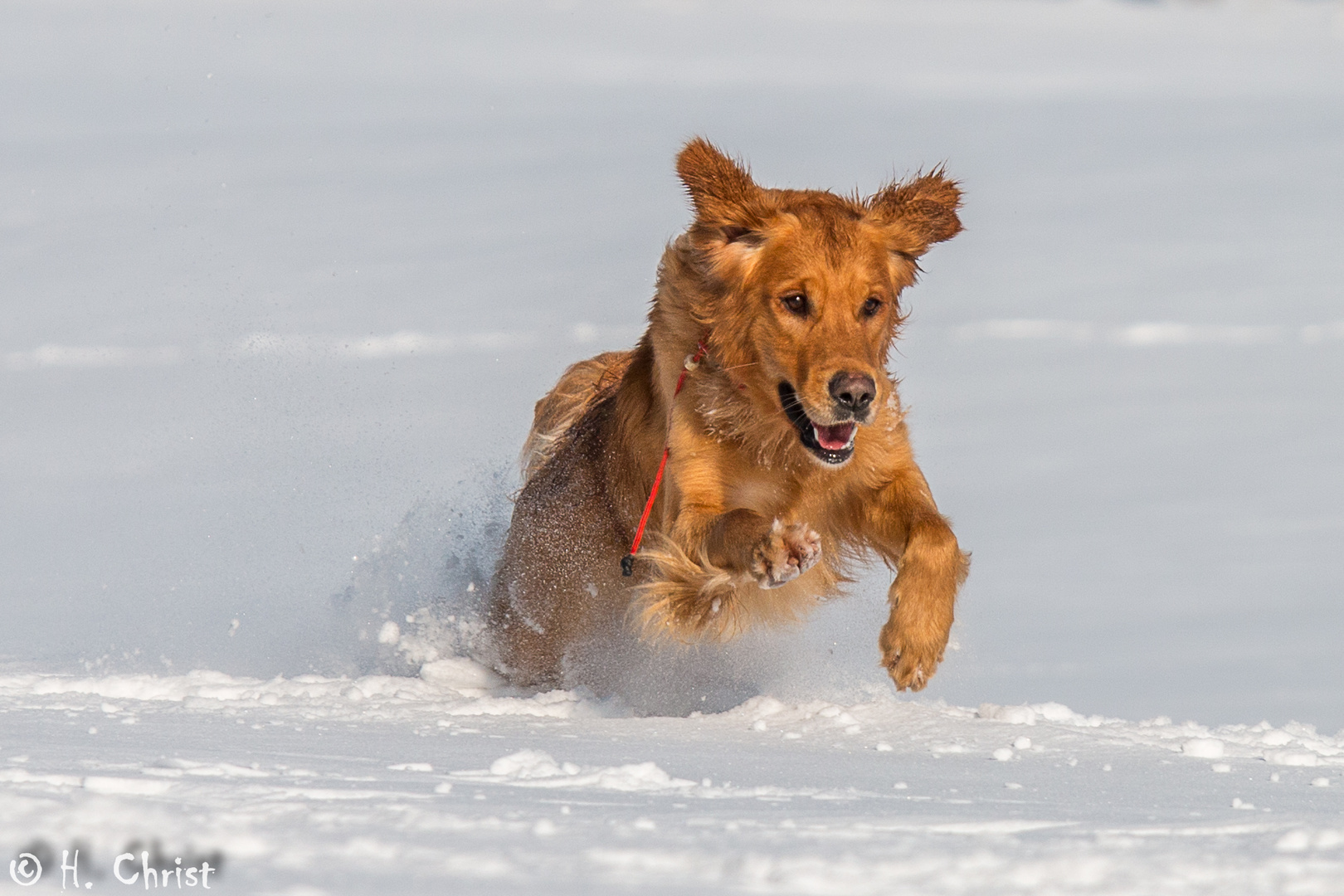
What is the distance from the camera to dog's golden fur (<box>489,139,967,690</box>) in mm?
3801

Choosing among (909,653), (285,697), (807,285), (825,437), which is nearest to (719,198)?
(807,285)

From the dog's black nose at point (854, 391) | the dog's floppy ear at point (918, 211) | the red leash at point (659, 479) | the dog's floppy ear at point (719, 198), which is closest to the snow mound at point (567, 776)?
the dog's black nose at point (854, 391)

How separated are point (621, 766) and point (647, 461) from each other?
1.63 m

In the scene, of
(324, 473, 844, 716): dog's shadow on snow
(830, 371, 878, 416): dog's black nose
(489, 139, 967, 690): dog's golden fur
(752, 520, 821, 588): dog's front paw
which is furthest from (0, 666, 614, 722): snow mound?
(830, 371, 878, 416): dog's black nose

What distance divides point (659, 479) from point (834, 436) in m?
0.61

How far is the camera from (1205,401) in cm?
877

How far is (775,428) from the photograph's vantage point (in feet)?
13.5

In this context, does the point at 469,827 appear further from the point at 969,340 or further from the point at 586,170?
the point at 586,170

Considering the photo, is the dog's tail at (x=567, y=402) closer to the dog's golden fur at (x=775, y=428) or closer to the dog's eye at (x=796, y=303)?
the dog's golden fur at (x=775, y=428)

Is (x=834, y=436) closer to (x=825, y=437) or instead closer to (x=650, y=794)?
(x=825, y=437)

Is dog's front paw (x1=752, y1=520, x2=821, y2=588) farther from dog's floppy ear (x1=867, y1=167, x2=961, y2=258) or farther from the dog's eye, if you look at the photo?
dog's floppy ear (x1=867, y1=167, x2=961, y2=258)

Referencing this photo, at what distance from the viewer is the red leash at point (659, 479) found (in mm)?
4227

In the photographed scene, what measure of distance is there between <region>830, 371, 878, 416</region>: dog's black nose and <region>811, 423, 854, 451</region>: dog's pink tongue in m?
0.14

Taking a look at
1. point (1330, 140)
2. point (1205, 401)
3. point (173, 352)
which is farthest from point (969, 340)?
point (1330, 140)
